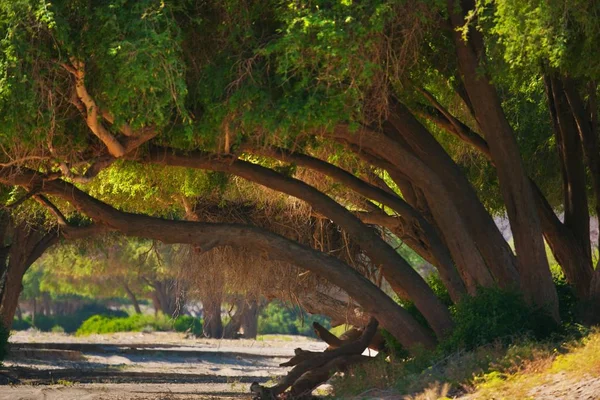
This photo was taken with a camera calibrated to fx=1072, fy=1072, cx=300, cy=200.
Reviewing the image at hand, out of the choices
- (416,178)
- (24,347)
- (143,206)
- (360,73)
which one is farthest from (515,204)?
(24,347)

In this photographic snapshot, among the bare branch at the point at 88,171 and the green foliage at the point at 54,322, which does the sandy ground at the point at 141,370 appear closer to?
the bare branch at the point at 88,171

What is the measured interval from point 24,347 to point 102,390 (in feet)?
61.6

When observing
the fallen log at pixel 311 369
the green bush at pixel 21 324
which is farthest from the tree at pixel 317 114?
the green bush at pixel 21 324

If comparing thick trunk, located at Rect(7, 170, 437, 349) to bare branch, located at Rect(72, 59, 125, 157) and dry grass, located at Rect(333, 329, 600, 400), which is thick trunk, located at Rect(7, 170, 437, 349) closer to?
dry grass, located at Rect(333, 329, 600, 400)

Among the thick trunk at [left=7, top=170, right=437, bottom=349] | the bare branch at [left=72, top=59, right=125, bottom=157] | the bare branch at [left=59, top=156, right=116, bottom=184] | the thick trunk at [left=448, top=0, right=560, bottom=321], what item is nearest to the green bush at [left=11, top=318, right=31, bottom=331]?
the thick trunk at [left=7, top=170, right=437, bottom=349]

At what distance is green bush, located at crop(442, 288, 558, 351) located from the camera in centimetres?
1600

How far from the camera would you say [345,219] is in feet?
61.2

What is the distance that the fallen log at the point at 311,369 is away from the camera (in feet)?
64.4

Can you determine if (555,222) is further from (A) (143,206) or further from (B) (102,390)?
(B) (102,390)

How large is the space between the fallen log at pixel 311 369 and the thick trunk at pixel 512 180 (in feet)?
13.7

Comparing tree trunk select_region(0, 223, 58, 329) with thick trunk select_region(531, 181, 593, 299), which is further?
tree trunk select_region(0, 223, 58, 329)

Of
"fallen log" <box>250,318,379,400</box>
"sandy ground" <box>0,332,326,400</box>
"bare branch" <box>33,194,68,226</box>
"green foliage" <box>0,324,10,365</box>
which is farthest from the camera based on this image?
"green foliage" <box>0,324,10,365</box>

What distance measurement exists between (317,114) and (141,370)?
21.6 m

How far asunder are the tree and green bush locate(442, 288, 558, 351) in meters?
0.87
